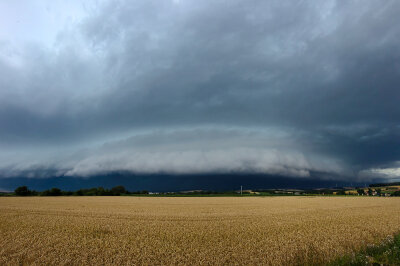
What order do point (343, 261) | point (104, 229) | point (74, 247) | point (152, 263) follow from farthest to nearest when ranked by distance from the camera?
1. point (104, 229)
2. point (74, 247)
3. point (152, 263)
4. point (343, 261)

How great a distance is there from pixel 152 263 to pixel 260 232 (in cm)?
973

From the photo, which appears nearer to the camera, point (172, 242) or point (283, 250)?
point (283, 250)

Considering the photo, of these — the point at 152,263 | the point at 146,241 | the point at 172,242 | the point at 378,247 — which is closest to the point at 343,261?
the point at 378,247

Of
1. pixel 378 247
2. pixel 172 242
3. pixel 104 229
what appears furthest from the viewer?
pixel 104 229

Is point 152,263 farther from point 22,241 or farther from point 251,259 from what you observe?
point 22,241

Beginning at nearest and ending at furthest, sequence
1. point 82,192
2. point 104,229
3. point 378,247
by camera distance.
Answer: point 378,247 → point 104,229 → point 82,192

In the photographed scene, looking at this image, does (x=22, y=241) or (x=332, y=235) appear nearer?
(x=22, y=241)

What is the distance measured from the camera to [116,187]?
147 metres

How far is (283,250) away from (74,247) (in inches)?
445

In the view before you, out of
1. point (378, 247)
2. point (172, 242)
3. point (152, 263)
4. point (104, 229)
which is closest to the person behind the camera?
point (152, 263)

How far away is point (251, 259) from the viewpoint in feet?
37.9

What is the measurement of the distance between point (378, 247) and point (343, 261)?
412 cm

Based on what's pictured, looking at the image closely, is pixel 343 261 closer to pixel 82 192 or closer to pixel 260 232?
pixel 260 232

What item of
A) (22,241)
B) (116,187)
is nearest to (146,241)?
(22,241)
